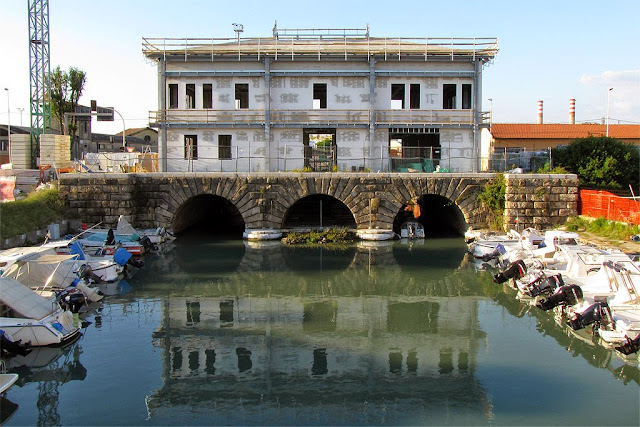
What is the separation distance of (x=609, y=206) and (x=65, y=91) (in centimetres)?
5286

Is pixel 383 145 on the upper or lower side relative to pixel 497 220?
upper

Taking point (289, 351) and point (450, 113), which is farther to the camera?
point (450, 113)

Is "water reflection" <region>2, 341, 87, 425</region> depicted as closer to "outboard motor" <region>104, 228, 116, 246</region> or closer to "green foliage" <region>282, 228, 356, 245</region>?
"outboard motor" <region>104, 228, 116, 246</region>

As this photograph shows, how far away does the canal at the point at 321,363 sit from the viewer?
1147 centimetres

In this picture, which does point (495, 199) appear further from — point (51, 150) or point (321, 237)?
point (51, 150)

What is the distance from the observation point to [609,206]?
27734 mm

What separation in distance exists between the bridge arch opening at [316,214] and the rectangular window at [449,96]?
917 cm

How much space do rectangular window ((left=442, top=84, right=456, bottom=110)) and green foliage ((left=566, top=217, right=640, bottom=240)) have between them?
34.8 feet

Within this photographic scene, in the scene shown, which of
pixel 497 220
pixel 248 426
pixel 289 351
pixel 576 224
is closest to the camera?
pixel 248 426

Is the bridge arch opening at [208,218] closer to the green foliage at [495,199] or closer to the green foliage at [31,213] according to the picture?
the green foliage at [31,213]

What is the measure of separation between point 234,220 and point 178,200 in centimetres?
1168

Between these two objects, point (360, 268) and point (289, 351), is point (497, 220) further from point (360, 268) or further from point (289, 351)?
point (289, 351)

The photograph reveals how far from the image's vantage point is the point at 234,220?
44156 mm

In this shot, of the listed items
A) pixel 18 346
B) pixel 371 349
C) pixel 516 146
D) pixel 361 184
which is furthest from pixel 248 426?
pixel 516 146
